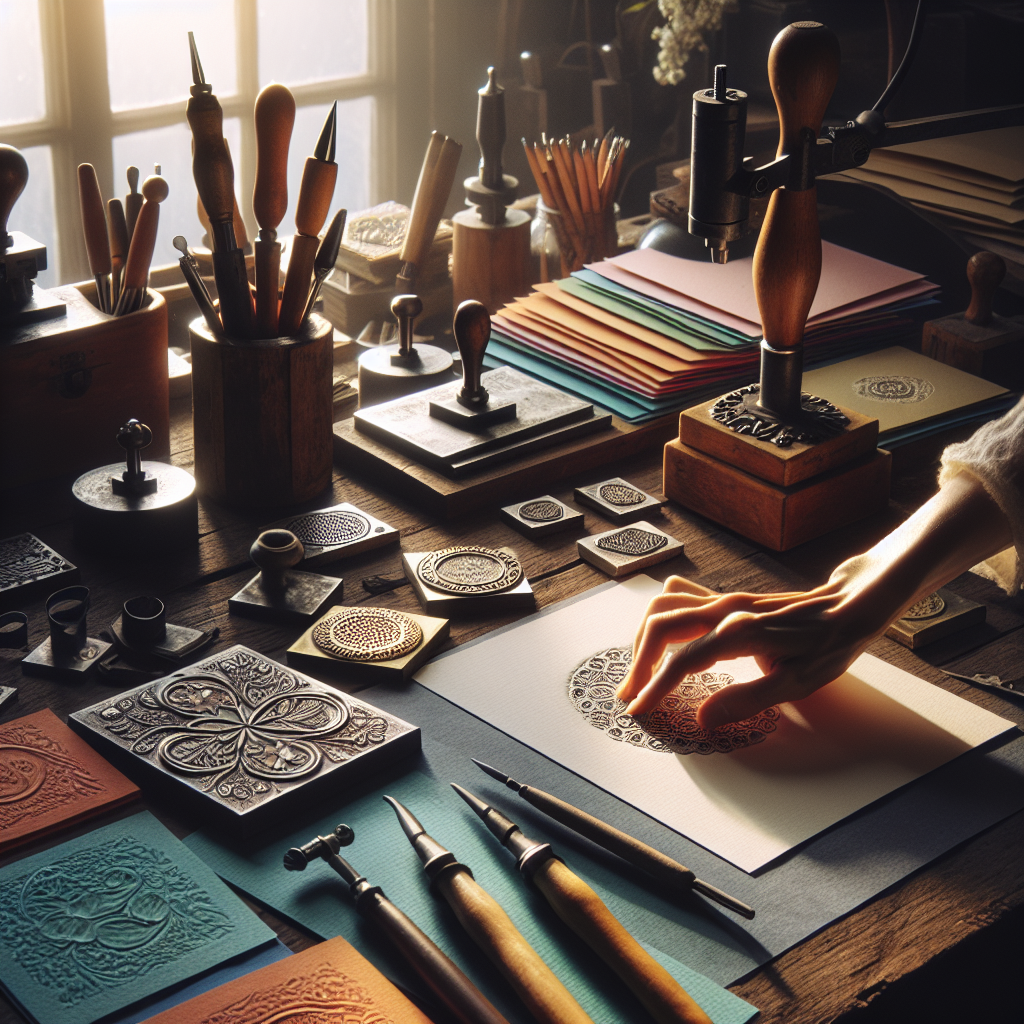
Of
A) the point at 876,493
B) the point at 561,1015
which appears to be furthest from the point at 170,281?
the point at 561,1015

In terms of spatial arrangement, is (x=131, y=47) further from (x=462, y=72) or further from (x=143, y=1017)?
(x=143, y=1017)

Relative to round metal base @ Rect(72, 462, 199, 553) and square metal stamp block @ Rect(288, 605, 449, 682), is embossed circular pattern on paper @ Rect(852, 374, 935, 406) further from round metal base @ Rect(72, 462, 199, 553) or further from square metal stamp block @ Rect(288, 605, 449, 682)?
round metal base @ Rect(72, 462, 199, 553)

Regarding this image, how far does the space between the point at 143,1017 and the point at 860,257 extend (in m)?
1.46

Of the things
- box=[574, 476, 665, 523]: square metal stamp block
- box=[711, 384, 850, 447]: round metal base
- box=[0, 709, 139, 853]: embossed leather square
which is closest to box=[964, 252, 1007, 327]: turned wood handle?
box=[711, 384, 850, 447]: round metal base

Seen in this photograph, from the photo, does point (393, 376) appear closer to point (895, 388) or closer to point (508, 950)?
point (895, 388)

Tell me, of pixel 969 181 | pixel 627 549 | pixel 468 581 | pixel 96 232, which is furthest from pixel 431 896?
pixel 969 181

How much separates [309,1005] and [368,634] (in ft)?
1.41

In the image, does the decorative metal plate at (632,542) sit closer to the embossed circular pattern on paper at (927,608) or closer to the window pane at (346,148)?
the embossed circular pattern on paper at (927,608)

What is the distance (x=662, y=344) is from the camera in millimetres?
1650

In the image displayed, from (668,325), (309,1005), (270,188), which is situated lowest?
(309,1005)

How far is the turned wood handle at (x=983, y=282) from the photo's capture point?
68.4 inches

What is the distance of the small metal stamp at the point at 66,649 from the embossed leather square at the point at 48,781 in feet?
0.28

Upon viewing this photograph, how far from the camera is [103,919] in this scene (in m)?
0.86

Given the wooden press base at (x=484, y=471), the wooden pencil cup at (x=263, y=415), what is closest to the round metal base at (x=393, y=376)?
the wooden press base at (x=484, y=471)
